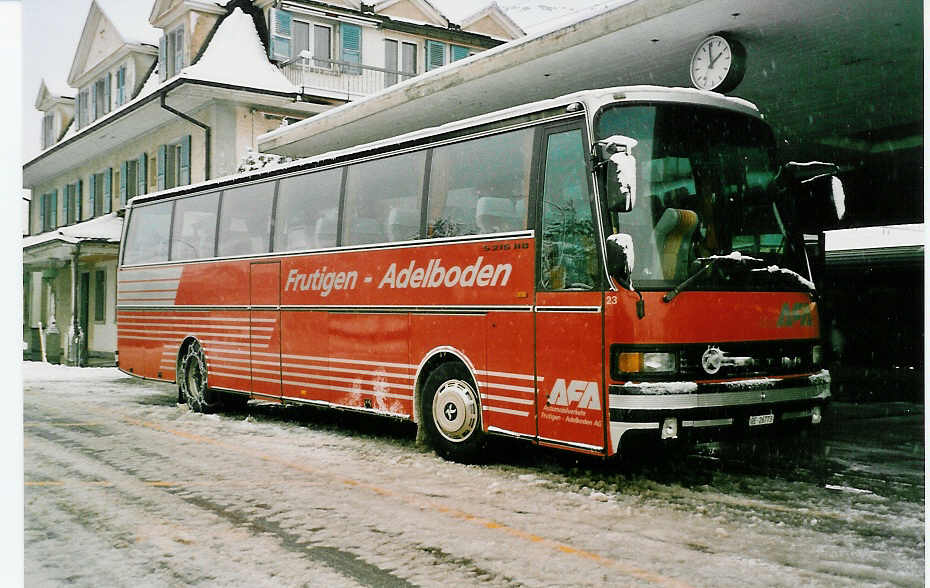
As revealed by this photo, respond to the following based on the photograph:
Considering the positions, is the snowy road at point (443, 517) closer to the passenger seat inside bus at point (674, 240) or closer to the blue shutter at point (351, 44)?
the passenger seat inside bus at point (674, 240)

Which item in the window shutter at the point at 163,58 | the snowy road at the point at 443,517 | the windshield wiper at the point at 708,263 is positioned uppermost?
the window shutter at the point at 163,58

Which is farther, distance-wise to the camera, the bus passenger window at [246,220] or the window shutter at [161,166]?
the window shutter at [161,166]

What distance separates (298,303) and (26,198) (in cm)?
2659

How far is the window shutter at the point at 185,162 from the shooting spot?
23.0 metres

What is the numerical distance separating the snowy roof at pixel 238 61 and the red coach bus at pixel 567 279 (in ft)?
39.2

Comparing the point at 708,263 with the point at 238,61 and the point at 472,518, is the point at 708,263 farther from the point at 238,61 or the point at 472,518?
the point at 238,61

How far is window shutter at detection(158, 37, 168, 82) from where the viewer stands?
2350 centimetres

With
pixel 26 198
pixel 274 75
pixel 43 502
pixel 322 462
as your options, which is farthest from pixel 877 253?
pixel 26 198

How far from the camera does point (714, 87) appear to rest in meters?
9.82

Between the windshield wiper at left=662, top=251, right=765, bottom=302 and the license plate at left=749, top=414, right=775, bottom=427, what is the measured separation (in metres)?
1.15

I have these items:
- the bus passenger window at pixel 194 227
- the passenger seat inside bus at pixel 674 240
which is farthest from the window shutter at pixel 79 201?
the passenger seat inside bus at pixel 674 240

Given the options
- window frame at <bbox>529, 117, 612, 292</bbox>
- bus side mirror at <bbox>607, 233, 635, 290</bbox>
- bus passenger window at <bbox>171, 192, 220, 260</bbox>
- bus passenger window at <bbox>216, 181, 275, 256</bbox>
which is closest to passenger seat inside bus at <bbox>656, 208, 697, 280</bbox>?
bus side mirror at <bbox>607, 233, 635, 290</bbox>

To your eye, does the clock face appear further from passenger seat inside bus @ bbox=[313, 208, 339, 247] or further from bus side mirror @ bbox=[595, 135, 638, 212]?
passenger seat inside bus @ bbox=[313, 208, 339, 247]

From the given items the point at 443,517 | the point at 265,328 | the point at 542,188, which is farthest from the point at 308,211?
the point at 443,517
